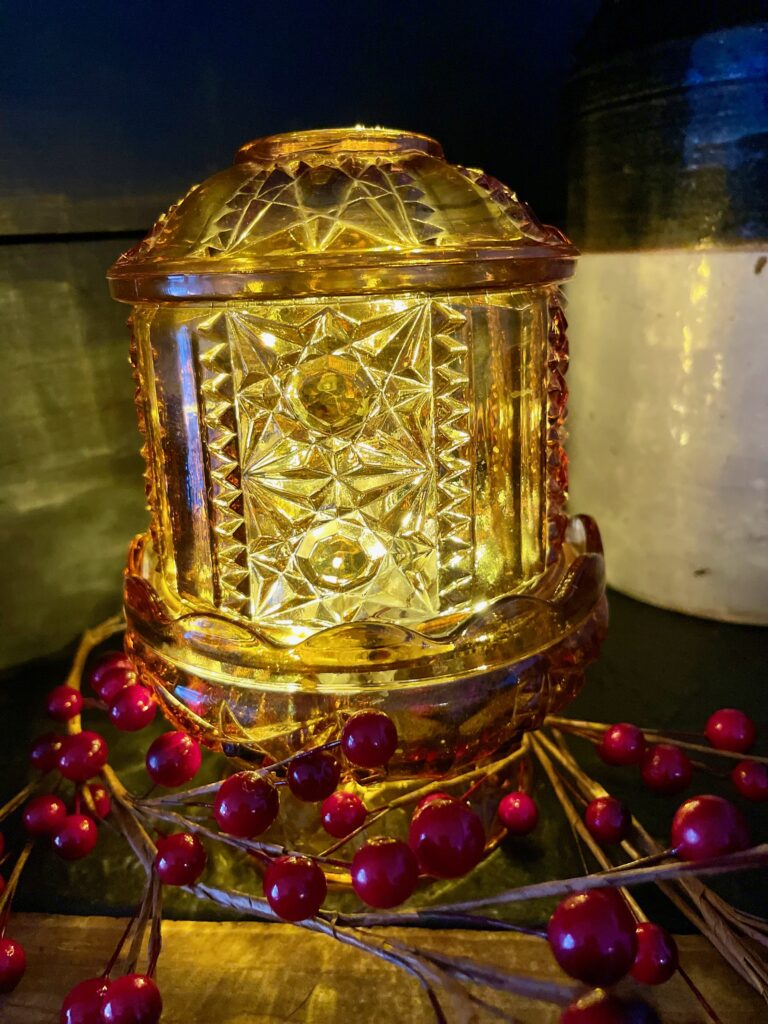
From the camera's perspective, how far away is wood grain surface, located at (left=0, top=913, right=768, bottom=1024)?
14.6 inches

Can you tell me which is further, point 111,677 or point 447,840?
point 111,677

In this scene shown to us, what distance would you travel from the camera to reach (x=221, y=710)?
43 centimetres

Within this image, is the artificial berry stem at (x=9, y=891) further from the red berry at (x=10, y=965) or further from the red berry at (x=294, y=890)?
the red berry at (x=294, y=890)

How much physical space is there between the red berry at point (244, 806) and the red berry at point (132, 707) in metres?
0.13

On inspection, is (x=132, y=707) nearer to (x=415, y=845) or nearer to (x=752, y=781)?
(x=415, y=845)

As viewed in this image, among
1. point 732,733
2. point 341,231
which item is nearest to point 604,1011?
point 732,733

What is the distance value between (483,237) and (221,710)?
0.29 m

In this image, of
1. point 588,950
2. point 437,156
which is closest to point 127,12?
point 437,156

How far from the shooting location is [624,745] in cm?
50

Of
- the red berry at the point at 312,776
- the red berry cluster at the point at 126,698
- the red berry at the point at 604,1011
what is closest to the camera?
the red berry at the point at 604,1011

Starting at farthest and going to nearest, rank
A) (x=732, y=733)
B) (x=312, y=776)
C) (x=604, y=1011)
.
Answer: (x=732, y=733) < (x=312, y=776) < (x=604, y=1011)

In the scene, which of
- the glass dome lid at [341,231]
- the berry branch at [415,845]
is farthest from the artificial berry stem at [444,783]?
the glass dome lid at [341,231]

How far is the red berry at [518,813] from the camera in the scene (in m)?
0.47

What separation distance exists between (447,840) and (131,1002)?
14cm
